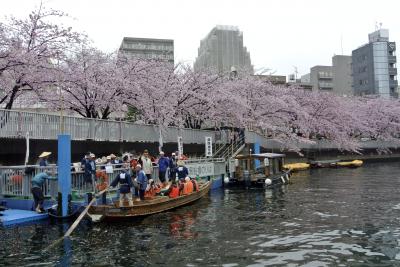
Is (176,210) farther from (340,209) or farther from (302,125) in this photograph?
(302,125)

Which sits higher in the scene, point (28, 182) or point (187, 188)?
point (28, 182)

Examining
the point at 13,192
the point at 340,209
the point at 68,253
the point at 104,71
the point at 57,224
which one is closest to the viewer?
the point at 68,253

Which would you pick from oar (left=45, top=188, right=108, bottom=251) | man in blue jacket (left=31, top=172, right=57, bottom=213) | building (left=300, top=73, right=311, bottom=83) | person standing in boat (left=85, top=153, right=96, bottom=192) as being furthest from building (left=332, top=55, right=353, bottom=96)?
man in blue jacket (left=31, top=172, right=57, bottom=213)

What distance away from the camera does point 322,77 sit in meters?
122

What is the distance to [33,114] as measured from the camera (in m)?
21.6

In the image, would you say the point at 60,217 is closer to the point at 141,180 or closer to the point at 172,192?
the point at 141,180

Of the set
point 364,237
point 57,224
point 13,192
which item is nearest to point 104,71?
point 13,192

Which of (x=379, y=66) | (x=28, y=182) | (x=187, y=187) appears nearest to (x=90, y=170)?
(x=28, y=182)

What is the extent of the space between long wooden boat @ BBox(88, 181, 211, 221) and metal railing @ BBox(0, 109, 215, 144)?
704cm

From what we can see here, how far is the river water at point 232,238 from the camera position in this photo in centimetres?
1139

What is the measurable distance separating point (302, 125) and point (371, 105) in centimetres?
2143

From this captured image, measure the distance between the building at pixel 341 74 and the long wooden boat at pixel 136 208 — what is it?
110m

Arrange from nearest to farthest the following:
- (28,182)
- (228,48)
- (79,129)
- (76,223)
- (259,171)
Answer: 1. (76,223)
2. (28,182)
3. (79,129)
4. (259,171)
5. (228,48)

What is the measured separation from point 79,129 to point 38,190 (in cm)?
849
